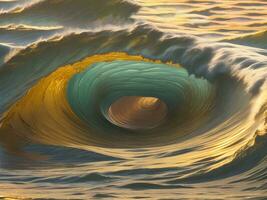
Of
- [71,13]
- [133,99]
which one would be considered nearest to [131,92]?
[133,99]

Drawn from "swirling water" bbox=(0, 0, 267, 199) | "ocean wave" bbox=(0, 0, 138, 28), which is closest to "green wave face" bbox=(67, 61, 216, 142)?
"swirling water" bbox=(0, 0, 267, 199)

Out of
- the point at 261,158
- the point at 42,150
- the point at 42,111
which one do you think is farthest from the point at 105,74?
the point at 261,158

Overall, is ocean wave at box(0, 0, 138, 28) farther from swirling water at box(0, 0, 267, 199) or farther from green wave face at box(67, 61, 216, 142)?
green wave face at box(67, 61, 216, 142)

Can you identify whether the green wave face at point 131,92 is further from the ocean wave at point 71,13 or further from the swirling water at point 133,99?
the ocean wave at point 71,13

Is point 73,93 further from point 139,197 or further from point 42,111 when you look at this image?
point 139,197

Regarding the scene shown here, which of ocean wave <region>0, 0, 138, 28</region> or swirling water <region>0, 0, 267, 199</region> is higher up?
ocean wave <region>0, 0, 138, 28</region>

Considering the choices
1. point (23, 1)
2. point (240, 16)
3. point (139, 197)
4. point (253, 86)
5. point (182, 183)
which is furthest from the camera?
point (23, 1)

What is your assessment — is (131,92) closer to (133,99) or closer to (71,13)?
(133,99)

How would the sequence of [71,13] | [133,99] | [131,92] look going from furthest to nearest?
[71,13] → [133,99] → [131,92]
